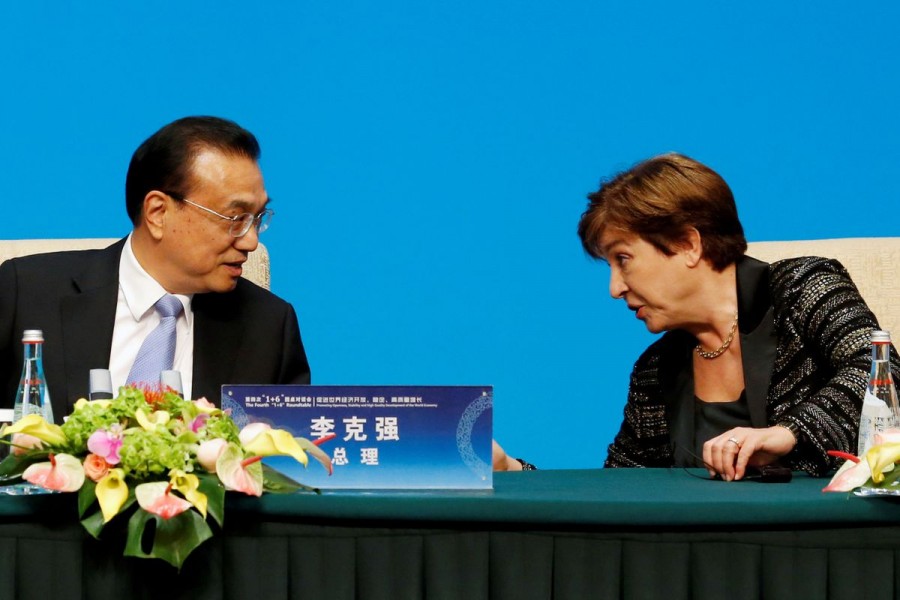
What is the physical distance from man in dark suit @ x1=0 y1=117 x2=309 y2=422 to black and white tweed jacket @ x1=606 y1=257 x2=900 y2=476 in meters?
0.65

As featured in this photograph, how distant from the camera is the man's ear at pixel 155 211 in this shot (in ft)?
6.99

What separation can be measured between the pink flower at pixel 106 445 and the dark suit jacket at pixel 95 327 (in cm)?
81

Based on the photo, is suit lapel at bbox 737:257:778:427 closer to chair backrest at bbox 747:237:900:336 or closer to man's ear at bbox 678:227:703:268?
man's ear at bbox 678:227:703:268

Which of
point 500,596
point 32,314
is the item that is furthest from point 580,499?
point 32,314

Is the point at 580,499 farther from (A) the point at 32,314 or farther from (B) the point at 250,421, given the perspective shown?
(A) the point at 32,314

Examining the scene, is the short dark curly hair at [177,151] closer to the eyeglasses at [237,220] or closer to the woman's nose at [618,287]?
the eyeglasses at [237,220]

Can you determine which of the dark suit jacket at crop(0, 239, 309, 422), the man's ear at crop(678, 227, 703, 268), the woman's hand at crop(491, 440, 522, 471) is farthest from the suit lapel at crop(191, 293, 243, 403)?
the man's ear at crop(678, 227, 703, 268)

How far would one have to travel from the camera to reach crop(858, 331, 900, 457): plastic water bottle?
1.46m

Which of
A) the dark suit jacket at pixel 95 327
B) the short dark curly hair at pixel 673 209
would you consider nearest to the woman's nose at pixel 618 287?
the short dark curly hair at pixel 673 209

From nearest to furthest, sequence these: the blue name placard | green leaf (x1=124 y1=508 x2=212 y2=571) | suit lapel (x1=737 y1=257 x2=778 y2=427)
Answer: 1. green leaf (x1=124 y1=508 x2=212 y2=571)
2. the blue name placard
3. suit lapel (x1=737 y1=257 x2=778 y2=427)

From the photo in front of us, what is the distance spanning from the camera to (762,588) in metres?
1.23

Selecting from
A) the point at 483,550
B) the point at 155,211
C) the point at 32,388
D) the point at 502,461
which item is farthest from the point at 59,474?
the point at 155,211

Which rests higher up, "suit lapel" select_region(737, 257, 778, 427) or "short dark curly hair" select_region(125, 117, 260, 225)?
"short dark curly hair" select_region(125, 117, 260, 225)

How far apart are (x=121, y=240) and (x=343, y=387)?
3.40 ft
